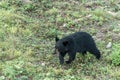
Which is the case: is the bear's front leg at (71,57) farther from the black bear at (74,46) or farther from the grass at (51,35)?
the grass at (51,35)

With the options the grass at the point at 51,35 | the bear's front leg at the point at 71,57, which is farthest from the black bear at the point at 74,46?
the grass at the point at 51,35

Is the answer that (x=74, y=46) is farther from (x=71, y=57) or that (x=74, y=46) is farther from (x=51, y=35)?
(x=51, y=35)

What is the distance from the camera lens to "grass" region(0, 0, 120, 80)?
6.78m

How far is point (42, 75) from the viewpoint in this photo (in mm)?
6555

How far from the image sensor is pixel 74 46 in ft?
23.5

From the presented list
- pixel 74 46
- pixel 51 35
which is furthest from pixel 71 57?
pixel 51 35

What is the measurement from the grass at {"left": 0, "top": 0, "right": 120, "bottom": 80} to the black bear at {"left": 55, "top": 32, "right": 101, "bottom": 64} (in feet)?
→ 0.63

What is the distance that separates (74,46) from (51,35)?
164 cm

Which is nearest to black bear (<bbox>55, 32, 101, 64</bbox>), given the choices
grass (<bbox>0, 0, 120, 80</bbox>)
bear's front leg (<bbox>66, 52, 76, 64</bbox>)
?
bear's front leg (<bbox>66, 52, 76, 64</bbox>)

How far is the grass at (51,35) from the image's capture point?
678 cm

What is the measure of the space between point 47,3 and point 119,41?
298 cm

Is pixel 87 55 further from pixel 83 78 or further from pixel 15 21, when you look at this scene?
pixel 15 21

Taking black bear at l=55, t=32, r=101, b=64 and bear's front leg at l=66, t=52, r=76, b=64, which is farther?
bear's front leg at l=66, t=52, r=76, b=64

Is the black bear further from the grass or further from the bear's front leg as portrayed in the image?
the grass
